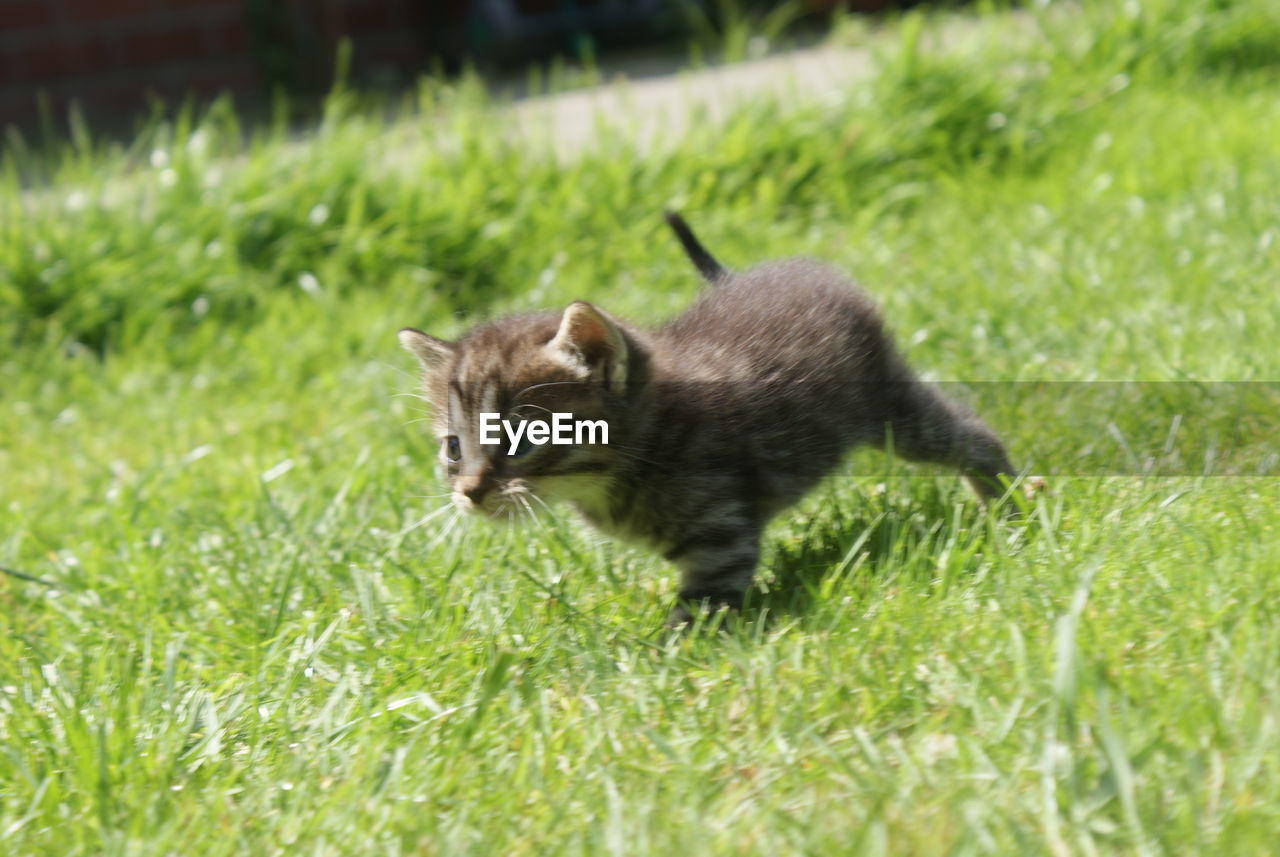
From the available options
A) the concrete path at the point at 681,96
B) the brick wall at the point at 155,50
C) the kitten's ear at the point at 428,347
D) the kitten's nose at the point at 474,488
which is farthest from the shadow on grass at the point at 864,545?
the brick wall at the point at 155,50

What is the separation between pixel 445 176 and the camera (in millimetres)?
7000

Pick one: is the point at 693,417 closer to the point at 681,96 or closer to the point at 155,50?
the point at 681,96

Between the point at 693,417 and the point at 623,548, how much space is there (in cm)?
49

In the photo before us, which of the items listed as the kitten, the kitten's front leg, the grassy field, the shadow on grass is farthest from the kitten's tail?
the kitten's front leg

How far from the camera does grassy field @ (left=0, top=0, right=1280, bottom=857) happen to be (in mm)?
2500

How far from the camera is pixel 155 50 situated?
36.2 feet

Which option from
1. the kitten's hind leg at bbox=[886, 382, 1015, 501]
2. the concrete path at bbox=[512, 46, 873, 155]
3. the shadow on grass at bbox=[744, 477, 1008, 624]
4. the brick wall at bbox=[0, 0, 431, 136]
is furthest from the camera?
the brick wall at bbox=[0, 0, 431, 136]

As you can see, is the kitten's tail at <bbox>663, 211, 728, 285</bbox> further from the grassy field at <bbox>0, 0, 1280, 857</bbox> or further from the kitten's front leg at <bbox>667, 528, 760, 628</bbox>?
the kitten's front leg at <bbox>667, 528, 760, 628</bbox>

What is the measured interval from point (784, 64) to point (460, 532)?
5981mm

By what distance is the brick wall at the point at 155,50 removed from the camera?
1062cm

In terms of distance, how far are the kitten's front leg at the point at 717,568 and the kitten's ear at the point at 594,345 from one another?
0.42 m

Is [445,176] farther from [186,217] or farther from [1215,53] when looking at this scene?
[1215,53]

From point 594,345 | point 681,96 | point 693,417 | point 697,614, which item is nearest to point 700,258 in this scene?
point 693,417

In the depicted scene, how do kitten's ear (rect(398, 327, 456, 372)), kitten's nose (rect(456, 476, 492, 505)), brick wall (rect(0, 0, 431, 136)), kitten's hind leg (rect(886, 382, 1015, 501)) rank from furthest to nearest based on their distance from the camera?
brick wall (rect(0, 0, 431, 136))
kitten's hind leg (rect(886, 382, 1015, 501))
kitten's ear (rect(398, 327, 456, 372))
kitten's nose (rect(456, 476, 492, 505))
